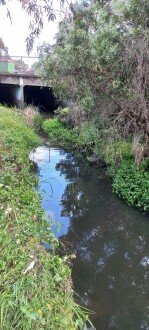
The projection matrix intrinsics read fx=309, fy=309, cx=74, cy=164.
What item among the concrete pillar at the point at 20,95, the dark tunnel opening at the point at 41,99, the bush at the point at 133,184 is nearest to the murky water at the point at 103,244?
the bush at the point at 133,184

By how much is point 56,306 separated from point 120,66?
681cm

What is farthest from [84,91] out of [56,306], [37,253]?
[56,306]

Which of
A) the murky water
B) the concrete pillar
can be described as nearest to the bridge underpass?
the concrete pillar

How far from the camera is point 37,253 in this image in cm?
387

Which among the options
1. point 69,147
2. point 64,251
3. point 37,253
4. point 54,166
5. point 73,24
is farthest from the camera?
point 69,147

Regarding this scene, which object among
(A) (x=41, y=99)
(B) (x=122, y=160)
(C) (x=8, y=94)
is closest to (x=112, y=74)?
(B) (x=122, y=160)

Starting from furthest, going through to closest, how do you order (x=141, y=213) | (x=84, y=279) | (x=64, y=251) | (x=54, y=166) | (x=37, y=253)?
(x=54, y=166)
(x=141, y=213)
(x=64, y=251)
(x=84, y=279)
(x=37, y=253)

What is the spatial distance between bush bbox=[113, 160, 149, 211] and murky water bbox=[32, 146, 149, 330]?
0.87 ft

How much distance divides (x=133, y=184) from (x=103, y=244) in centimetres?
240

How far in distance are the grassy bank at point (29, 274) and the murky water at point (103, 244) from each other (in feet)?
3.44

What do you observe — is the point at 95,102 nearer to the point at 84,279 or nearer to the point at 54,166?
the point at 54,166

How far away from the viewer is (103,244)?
6875 millimetres

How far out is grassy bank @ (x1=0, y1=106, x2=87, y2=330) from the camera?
2.88m

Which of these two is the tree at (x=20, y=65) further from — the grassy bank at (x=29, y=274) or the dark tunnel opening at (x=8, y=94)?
the grassy bank at (x=29, y=274)
